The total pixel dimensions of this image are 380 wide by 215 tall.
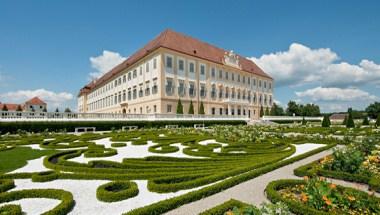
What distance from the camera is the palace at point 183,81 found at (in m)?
33.1

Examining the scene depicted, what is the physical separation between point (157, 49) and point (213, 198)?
29.9m

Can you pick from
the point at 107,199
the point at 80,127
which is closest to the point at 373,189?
the point at 107,199

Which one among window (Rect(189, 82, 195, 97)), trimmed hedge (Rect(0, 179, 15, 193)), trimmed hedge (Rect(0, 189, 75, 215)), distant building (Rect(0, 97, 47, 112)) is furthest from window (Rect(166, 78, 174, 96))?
distant building (Rect(0, 97, 47, 112))

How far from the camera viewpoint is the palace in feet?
108

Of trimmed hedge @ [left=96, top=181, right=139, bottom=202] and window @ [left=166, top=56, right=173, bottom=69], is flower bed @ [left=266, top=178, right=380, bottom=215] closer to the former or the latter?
trimmed hedge @ [left=96, top=181, right=139, bottom=202]

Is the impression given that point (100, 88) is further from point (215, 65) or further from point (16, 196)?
point (16, 196)

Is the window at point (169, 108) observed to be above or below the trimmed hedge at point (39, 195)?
above

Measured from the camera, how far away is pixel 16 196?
13.8 ft

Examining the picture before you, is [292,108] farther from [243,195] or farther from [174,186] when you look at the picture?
[174,186]

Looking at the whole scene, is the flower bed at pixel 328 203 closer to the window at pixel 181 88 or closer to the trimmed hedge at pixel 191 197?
the trimmed hedge at pixel 191 197

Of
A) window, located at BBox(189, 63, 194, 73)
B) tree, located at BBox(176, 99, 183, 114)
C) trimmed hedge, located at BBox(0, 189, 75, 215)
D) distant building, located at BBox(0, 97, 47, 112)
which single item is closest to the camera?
trimmed hedge, located at BBox(0, 189, 75, 215)

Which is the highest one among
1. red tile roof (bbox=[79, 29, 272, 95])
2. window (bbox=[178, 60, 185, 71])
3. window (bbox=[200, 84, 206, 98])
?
red tile roof (bbox=[79, 29, 272, 95])

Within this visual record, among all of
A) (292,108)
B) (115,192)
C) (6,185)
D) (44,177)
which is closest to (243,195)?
(115,192)

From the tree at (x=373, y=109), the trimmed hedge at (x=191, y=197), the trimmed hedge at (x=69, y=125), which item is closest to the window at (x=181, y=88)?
the trimmed hedge at (x=69, y=125)
